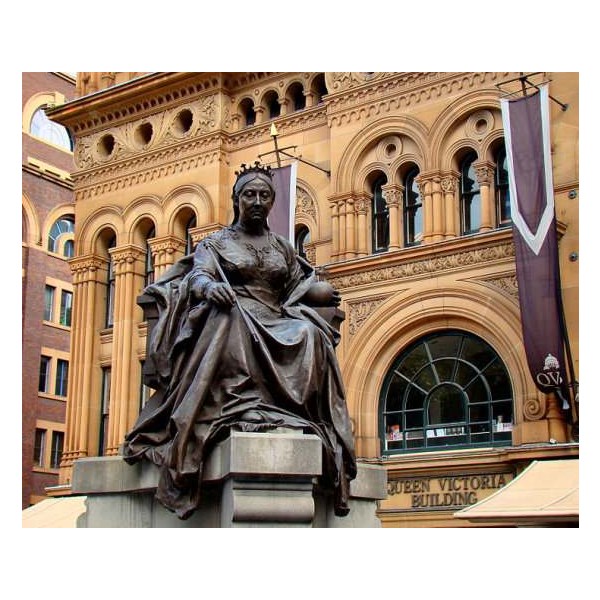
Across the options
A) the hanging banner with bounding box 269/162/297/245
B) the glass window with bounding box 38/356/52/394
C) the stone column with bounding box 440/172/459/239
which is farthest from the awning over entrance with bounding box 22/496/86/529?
the glass window with bounding box 38/356/52/394

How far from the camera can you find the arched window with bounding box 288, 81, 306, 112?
30.5 meters

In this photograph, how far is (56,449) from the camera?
149 feet

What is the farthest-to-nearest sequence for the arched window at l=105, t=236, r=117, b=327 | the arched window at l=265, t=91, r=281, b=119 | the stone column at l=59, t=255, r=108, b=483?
1. the arched window at l=105, t=236, r=117, b=327
2. the stone column at l=59, t=255, r=108, b=483
3. the arched window at l=265, t=91, r=281, b=119

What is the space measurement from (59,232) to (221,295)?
141 feet

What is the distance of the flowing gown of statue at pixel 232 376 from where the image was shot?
282 inches

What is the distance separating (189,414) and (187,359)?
560 millimetres

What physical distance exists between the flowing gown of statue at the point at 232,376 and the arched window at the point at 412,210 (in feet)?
61.6

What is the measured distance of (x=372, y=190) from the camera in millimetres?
27891

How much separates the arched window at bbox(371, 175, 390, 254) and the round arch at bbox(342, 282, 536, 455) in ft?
6.33

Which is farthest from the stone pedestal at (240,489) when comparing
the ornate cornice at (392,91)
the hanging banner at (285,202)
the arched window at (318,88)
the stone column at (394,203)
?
the arched window at (318,88)

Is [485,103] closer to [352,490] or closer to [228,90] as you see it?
[228,90]

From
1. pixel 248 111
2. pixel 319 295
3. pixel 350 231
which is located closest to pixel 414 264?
pixel 350 231

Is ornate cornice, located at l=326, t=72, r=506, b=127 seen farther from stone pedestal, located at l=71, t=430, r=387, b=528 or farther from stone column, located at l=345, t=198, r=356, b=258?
stone pedestal, located at l=71, t=430, r=387, b=528

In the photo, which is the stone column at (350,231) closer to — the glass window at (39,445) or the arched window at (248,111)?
the arched window at (248,111)
